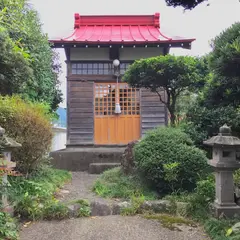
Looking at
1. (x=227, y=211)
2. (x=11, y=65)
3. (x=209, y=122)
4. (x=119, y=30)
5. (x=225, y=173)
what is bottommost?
(x=227, y=211)

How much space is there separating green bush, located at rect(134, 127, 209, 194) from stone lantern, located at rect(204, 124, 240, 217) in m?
1.06

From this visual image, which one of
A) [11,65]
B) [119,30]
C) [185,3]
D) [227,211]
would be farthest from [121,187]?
[119,30]

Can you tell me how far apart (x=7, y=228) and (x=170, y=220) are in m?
2.40

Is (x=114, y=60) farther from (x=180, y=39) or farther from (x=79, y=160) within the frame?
(x=79, y=160)

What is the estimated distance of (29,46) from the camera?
312 inches

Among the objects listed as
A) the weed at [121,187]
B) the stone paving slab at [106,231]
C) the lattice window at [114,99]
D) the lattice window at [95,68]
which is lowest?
the stone paving slab at [106,231]

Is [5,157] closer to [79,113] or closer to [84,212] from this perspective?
[84,212]

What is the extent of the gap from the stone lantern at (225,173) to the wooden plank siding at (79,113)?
6.79 metres

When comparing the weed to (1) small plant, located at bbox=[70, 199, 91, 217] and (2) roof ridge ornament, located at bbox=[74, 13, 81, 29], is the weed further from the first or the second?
(2) roof ridge ornament, located at bbox=[74, 13, 81, 29]

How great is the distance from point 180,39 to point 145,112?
2.98m

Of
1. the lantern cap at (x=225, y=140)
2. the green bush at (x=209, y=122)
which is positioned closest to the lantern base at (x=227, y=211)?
the lantern cap at (x=225, y=140)

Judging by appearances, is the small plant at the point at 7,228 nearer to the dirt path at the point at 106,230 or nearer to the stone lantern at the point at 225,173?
the dirt path at the point at 106,230

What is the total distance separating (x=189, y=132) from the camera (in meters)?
6.66

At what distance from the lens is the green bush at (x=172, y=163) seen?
17.7 feet
